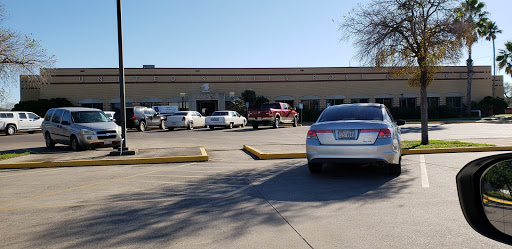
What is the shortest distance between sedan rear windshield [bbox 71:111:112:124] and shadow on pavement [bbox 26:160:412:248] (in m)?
8.93

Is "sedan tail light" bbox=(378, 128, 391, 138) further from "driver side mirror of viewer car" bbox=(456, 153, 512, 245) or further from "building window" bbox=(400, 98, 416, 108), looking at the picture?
"building window" bbox=(400, 98, 416, 108)

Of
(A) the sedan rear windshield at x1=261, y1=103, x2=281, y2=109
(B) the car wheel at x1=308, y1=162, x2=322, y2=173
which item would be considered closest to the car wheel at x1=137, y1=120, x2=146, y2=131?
(A) the sedan rear windshield at x1=261, y1=103, x2=281, y2=109

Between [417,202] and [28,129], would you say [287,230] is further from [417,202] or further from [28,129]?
[28,129]

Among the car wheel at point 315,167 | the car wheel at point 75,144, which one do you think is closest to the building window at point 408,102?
the car wheel at point 75,144

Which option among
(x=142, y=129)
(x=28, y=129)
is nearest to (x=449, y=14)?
(x=142, y=129)

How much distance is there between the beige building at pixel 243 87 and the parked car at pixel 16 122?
46.0 ft

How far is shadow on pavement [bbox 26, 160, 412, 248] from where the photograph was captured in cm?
443

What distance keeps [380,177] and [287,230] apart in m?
4.18

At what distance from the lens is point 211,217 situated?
5.14 meters

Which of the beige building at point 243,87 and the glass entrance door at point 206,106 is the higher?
the beige building at point 243,87

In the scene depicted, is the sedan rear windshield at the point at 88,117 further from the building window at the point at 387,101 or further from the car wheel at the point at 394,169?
the building window at the point at 387,101

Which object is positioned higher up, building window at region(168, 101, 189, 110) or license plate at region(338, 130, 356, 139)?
building window at region(168, 101, 189, 110)

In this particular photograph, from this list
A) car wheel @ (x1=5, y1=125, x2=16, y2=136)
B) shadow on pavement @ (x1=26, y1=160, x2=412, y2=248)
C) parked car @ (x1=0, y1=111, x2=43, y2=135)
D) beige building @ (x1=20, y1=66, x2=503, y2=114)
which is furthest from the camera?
beige building @ (x1=20, y1=66, x2=503, y2=114)

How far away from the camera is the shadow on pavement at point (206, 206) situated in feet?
14.5
